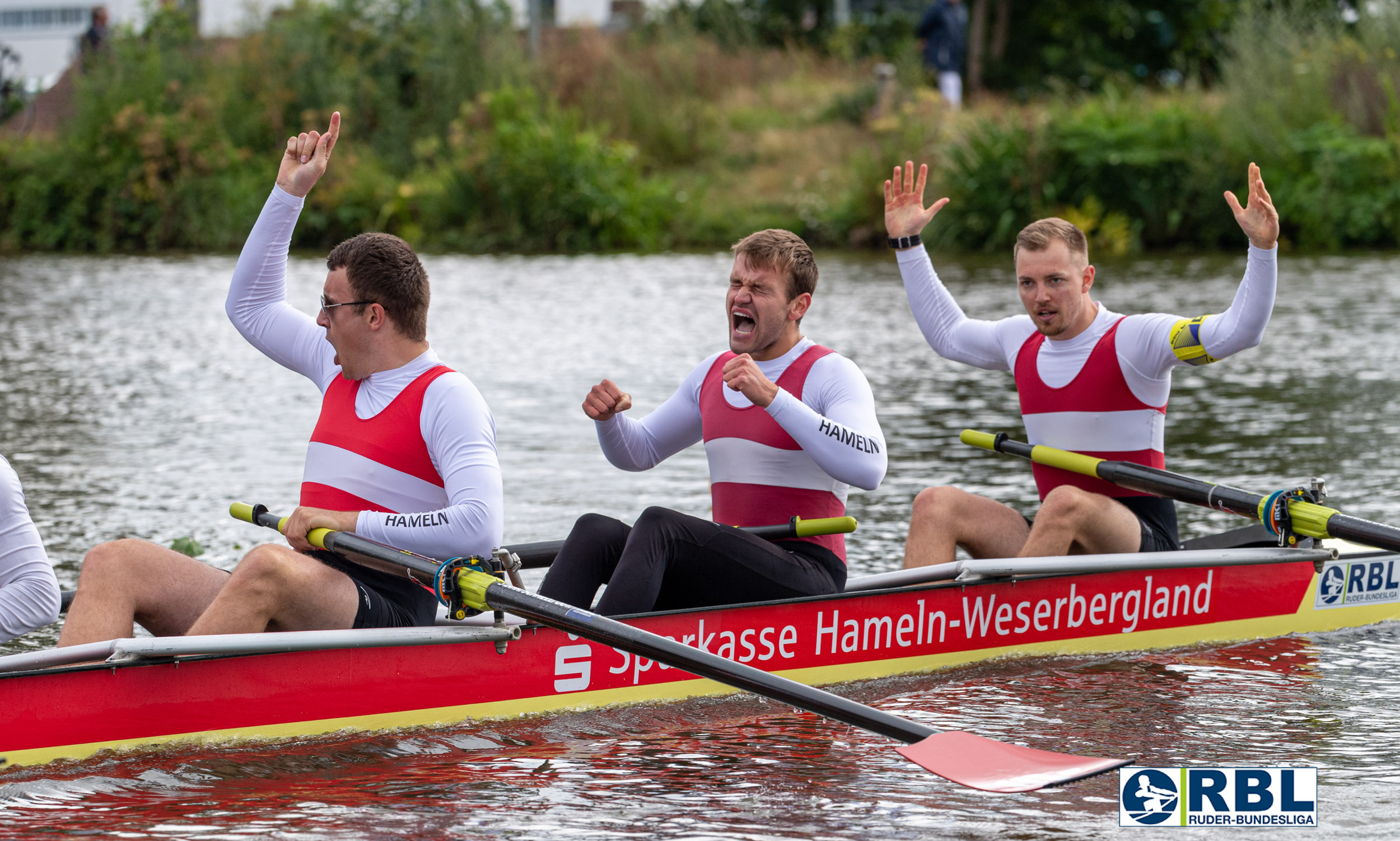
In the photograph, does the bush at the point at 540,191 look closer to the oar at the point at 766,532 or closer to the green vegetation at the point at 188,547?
the green vegetation at the point at 188,547

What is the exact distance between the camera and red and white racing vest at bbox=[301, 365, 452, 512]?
4918 millimetres

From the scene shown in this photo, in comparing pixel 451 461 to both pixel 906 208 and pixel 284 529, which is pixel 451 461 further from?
pixel 906 208

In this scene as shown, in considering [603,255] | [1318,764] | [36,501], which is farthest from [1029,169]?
[1318,764]

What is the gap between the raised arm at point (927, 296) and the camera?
6.94 metres

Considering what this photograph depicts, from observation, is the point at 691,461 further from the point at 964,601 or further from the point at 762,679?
the point at 762,679

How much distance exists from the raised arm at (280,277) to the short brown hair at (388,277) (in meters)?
0.53

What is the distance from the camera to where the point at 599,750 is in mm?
5152

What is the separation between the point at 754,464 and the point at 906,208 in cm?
186

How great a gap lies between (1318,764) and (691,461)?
6.02 meters

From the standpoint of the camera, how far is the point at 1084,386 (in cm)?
647

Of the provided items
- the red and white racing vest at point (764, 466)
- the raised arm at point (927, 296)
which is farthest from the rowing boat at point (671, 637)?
the raised arm at point (927, 296)

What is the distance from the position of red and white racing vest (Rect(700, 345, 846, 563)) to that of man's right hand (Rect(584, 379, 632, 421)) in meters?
0.38

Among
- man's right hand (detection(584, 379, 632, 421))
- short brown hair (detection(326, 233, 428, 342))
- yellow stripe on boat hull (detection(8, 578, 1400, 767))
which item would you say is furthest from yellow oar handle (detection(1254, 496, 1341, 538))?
short brown hair (detection(326, 233, 428, 342))

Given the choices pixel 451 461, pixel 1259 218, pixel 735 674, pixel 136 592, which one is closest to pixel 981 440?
pixel 1259 218
